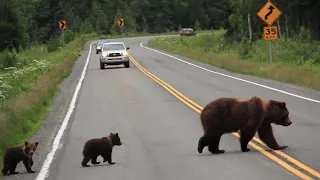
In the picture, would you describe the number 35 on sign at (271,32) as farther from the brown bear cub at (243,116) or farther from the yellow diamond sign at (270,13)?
the brown bear cub at (243,116)

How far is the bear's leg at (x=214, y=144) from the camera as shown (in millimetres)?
11164

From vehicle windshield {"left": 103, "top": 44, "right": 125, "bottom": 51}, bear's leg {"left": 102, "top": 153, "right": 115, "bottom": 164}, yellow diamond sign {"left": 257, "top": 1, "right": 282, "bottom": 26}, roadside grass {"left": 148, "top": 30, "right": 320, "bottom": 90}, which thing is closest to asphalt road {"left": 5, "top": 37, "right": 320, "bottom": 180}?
bear's leg {"left": 102, "top": 153, "right": 115, "bottom": 164}

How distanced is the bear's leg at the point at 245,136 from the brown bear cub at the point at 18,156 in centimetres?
336

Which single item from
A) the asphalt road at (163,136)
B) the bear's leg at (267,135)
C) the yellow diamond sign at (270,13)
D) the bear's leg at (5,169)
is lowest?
the asphalt road at (163,136)

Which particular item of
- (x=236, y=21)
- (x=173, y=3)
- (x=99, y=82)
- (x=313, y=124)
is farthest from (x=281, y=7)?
(x=173, y=3)

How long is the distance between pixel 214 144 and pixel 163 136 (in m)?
3.08

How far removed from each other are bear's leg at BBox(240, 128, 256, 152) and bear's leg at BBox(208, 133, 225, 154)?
0.38 metres

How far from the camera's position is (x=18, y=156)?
1029 cm

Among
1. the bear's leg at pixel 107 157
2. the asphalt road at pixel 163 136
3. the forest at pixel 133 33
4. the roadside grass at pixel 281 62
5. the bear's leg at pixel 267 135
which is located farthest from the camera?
the roadside grass at pixel 281 62

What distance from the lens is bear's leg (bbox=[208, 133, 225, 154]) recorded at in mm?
11164

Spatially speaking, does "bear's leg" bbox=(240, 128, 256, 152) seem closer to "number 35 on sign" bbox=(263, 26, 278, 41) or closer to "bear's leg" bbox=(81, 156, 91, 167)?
"bear's leg" bbox=(81, 156, 91, 167)

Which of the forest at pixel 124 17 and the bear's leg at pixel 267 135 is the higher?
the forest at pixel 124 17

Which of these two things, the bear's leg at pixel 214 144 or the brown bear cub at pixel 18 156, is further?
the bear's leg at pixel 214 144

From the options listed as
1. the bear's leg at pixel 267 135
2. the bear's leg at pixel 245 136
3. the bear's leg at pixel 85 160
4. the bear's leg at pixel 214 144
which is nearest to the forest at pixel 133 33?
the bear's leg at pixel 85 160
